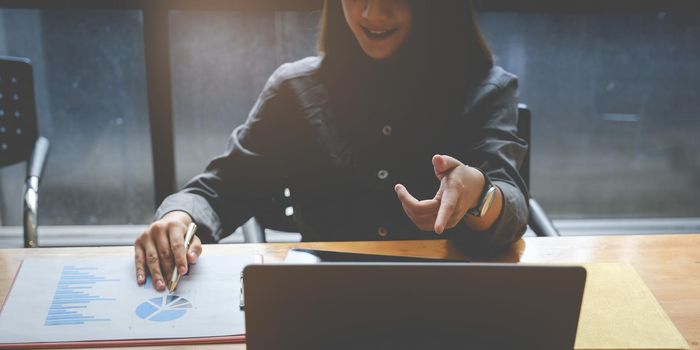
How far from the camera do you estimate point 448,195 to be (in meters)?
0.93

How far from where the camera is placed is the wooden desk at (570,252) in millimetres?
1020

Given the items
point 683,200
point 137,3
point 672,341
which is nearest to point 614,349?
point 672,341

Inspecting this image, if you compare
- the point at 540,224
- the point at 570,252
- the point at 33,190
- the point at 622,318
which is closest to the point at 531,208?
the point at 540,224

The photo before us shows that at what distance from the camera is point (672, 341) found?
0.79 meters

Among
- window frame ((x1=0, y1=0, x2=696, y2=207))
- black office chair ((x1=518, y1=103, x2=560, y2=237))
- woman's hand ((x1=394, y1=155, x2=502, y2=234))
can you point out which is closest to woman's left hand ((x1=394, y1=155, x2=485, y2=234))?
woman's hand ((x1=394, y1=155, x2=502, y2=234))

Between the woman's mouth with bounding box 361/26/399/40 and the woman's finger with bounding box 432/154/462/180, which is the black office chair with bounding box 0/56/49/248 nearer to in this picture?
the woman's mouth with bounding box 361/26/399/40

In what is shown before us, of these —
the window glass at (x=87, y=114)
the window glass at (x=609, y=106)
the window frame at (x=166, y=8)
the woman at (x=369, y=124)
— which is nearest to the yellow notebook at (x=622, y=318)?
the woman at (x=369, y=124)

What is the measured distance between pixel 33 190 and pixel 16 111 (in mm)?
358

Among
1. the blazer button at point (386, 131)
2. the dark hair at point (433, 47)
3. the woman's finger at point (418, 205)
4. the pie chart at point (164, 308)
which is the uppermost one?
the dark hair at point (433, 47)

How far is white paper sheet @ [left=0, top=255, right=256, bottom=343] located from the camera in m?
A: 0.82

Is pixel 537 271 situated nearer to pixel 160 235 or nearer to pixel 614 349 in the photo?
pixel 614 349

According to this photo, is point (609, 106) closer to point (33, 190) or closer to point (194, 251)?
point (194, 251)

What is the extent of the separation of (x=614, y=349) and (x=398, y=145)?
2.54 ft

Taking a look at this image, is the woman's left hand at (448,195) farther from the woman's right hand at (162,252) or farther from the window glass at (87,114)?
the window glass at (87,114)
